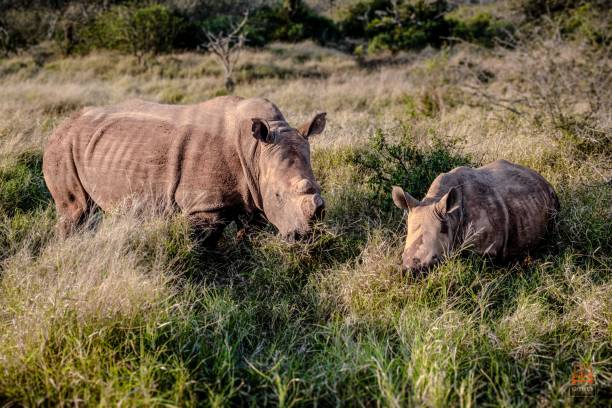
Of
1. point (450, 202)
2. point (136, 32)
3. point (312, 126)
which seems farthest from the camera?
point (136, 32)

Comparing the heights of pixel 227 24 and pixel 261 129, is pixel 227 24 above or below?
below

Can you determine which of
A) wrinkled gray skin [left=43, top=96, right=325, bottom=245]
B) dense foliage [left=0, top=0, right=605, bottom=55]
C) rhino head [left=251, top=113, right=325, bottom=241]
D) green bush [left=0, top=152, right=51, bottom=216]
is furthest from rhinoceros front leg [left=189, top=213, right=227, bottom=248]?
dense foliage [left=0, top=0, right=605, bottom=55]

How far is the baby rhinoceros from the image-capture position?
3773 millimetres

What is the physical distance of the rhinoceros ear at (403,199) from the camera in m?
3.94

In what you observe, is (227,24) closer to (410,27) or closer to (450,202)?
(410,27)

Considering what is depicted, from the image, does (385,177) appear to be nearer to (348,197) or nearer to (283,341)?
(348,197)

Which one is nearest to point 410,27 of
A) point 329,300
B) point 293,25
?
point 293,25

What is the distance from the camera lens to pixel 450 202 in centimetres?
383

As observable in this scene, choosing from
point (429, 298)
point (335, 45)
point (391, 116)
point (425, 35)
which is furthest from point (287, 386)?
point (335, 45)

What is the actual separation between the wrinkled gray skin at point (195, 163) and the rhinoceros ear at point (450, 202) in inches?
36.8

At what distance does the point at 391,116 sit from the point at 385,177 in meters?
4.16

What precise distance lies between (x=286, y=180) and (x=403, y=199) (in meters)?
0.99

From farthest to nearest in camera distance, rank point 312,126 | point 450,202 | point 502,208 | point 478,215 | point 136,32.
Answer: point 136,32 < point 312,126 < point 502,208 < point 478,215 < point 450,202

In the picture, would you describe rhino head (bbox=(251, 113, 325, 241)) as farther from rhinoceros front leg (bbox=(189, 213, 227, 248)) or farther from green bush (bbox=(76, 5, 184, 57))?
green bush (bbox=(76, 5, 184, 57))
